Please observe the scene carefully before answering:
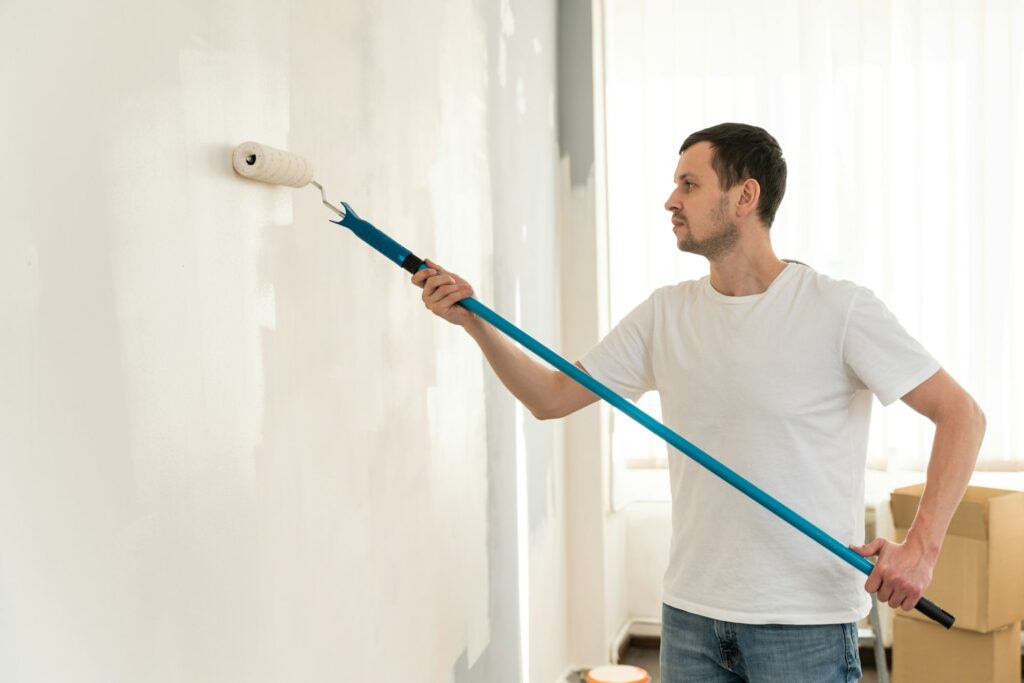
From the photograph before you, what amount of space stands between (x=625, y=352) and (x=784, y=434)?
1.13 ft

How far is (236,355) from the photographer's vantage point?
136cm

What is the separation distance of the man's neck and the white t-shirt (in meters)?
0.03

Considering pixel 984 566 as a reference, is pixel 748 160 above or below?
above

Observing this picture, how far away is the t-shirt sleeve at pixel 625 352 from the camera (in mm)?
1930

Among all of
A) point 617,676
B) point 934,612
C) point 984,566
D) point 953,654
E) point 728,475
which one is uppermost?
point 728,475

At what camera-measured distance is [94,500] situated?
1084 mm

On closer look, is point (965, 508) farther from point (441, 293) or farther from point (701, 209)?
point (441, 293)

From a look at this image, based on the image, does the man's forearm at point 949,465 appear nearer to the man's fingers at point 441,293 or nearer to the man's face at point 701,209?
the man's face at point 701,209

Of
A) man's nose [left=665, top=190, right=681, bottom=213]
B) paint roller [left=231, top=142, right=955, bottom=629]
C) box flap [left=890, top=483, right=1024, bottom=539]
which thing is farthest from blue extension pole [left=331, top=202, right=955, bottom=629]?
box flap [left=890, top=483, right=1024, bottom=539]

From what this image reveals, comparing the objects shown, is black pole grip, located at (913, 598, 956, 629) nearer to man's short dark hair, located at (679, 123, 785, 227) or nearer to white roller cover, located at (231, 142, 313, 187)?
man's short dark hair, located at (679, 123, 785, 227)

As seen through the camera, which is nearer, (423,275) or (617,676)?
(423,275)

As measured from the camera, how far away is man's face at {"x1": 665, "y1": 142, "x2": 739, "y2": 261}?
72.6 inches

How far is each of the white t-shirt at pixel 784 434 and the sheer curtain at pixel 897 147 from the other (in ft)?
5.96

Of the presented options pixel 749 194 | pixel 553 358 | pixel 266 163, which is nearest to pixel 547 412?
pixel 553 358
